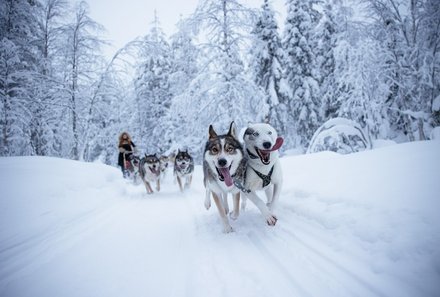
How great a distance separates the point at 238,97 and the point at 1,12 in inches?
376

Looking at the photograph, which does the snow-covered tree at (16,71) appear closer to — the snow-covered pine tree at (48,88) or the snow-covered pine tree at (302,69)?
the snow-covered pine tree at (48,88)

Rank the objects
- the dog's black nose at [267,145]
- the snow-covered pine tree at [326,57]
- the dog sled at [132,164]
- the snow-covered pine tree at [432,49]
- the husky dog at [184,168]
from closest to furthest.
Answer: the dog's black nose at [267,145], the husky dog at [184,168], the snow-covered pine tree at [432,49], the dog sled at [132,164], the snow-covered pine tree at [326,57]

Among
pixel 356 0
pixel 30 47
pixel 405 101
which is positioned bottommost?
pixel 405 101

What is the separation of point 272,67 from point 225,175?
45.1 feet

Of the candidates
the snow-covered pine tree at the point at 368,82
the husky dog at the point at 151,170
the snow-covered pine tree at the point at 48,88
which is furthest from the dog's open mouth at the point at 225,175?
the snow-covered pine tree at the point at 48,88

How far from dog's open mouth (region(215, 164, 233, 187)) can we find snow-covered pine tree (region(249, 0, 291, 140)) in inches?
483

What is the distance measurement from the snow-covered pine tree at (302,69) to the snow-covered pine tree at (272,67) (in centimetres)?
80

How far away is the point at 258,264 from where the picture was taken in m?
2.21

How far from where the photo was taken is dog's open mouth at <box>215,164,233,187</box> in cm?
308

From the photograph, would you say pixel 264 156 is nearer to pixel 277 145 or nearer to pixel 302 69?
pixel 277 145

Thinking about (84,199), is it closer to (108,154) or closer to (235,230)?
(235,230)

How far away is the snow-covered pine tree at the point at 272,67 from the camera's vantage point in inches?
592

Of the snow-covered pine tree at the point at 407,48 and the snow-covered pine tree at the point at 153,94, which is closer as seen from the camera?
the snow-covered pine tree at the point at 407,48

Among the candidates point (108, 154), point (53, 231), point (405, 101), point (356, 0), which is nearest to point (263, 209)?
point (53, 231)
